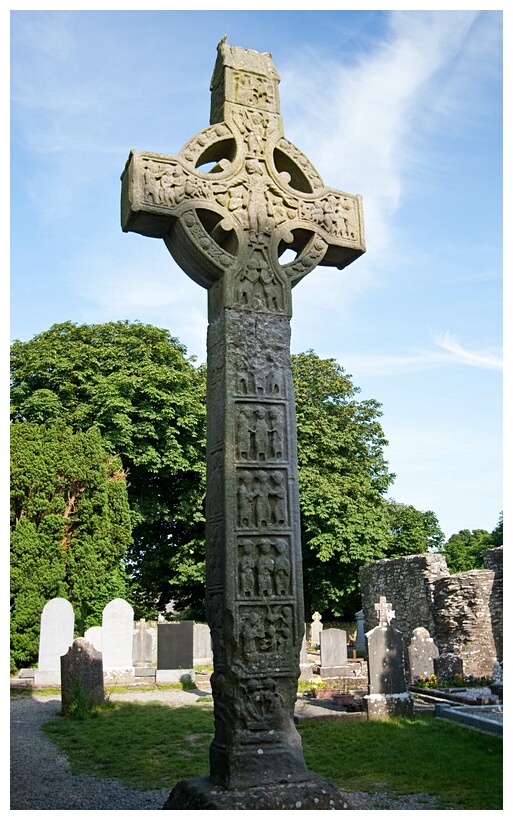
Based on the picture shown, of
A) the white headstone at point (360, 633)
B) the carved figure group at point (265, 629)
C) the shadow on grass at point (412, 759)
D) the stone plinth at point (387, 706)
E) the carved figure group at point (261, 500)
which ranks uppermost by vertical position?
the carved figure group at point (261, 500)

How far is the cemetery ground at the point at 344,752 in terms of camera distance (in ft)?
21.2

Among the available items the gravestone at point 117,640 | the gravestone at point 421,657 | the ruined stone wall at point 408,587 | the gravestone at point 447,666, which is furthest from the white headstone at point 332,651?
the gravestone at point 117,640

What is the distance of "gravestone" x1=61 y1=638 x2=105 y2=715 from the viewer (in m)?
12.3

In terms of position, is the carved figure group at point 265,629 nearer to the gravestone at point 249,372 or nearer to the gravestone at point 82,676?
the gravestone at point 249,372

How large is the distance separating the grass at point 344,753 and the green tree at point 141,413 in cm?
1320

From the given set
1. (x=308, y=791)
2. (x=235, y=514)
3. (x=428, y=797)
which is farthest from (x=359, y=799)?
(x=235, y=514)

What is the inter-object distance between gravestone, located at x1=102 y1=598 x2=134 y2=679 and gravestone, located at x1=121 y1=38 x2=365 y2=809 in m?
13.0

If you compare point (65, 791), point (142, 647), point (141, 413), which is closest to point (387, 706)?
point (65, 791)

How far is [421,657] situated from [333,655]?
3172 mm

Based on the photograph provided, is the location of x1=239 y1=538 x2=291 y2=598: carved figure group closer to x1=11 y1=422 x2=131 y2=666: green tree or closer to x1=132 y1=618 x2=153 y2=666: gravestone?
x1=11 y1=422 x2=131 y2=666: green tree

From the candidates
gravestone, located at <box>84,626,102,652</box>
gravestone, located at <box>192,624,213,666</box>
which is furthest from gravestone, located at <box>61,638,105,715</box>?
gravestone, located at <box>192,624,213,666</box>

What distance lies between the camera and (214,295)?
5336 millimetres

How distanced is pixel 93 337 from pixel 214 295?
69.8 feet

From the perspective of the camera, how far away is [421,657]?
1564cm
